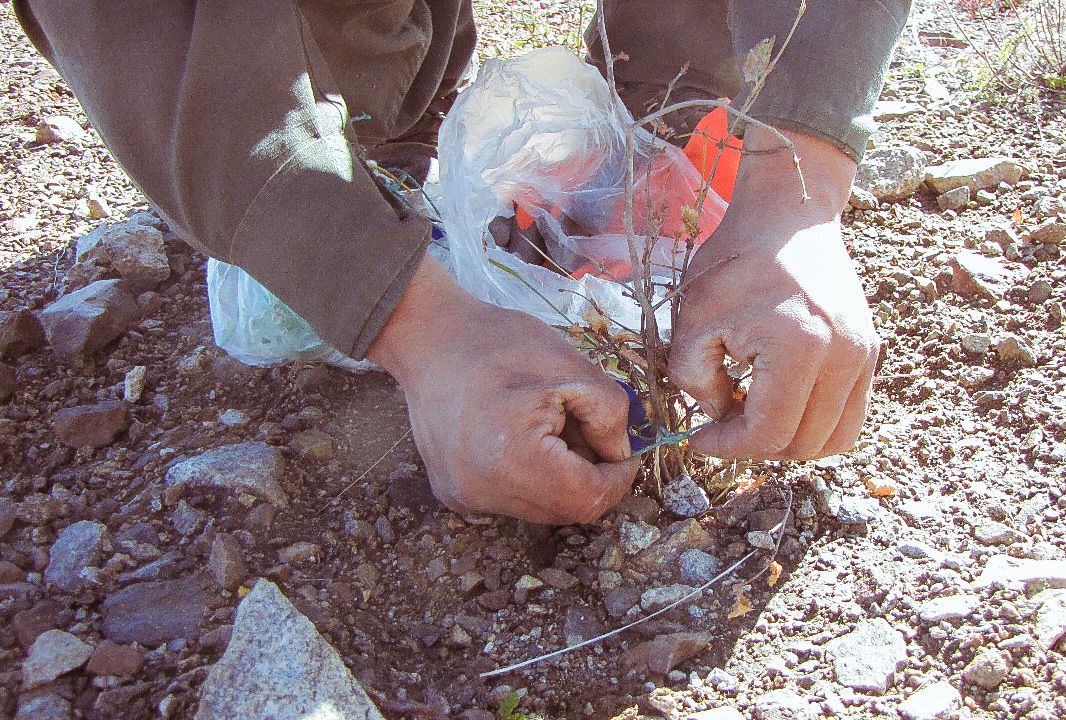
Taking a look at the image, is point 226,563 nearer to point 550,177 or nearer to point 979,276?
point 550,177

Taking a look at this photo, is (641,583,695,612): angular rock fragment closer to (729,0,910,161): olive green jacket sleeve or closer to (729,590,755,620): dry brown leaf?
(729,590,755,620): dry brown leaf

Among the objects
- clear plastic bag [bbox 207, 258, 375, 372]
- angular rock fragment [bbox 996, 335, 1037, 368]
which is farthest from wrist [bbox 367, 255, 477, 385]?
angular rock fragment [bbox 996, 335, 1037, 368]

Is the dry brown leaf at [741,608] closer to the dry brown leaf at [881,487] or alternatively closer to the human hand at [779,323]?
the human hand at [779,323]

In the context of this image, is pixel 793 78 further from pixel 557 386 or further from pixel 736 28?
pixel 557 386

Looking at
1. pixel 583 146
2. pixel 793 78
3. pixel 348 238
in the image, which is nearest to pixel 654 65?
pixel 583 146

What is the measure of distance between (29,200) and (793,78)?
201 cm

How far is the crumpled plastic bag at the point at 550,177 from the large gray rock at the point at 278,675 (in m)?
0.83

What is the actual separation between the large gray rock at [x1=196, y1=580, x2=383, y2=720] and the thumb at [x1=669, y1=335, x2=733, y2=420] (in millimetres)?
644

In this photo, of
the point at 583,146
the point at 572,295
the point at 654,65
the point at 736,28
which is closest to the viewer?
the point at 736,28

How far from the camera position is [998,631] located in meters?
1.36

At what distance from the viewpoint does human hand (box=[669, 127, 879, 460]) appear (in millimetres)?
1335

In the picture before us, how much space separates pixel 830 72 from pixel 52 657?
146cm

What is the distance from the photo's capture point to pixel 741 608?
1461 millimetres

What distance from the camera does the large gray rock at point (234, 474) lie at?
5.35ft
